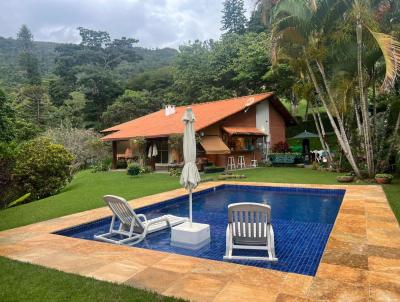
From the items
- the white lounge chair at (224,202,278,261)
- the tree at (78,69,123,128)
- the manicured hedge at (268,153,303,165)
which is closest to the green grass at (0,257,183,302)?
the white lounge chair at (224,202,278,261)

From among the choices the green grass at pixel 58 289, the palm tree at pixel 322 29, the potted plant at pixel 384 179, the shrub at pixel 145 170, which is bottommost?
the green grass at pixel 58 289

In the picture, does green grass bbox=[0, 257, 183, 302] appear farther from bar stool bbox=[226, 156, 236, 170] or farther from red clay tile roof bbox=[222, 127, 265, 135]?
bar stool bbox=[226, 156, 236, 170]

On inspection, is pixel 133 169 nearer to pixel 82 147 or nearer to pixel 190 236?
pixel 82 147

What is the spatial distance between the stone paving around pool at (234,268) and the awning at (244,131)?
16.4 m

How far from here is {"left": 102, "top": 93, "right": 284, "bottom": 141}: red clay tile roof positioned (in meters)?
24.0

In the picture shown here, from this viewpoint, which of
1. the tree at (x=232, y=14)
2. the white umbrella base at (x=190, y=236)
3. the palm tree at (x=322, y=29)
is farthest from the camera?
the tree at (x=232, y=14)

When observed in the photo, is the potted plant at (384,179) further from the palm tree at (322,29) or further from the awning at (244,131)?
the awning at (244,131)

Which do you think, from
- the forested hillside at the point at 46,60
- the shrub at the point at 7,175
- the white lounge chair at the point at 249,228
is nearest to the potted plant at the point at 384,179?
the white lounge chair at the point at 249,228

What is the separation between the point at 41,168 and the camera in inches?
585

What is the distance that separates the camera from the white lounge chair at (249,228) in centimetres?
657

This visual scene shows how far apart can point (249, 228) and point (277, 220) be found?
11.5ft

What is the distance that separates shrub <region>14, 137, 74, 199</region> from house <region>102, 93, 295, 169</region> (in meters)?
8.51

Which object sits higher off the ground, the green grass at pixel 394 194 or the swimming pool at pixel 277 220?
the green grass at pixel 394 194

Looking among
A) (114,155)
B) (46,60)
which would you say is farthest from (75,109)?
(46,60)
